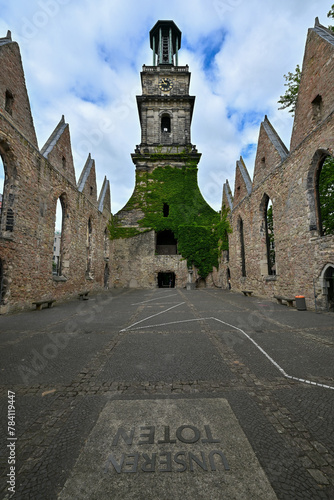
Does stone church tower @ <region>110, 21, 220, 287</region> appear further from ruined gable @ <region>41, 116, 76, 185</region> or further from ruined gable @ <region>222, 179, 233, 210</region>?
ruined gable @ <region>41, 116, 76, 185</region>

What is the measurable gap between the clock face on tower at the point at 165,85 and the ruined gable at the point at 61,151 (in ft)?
72.6

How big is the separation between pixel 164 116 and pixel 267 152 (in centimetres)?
2213

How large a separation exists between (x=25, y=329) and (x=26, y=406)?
4.14 meters

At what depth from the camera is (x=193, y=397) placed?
102 inches

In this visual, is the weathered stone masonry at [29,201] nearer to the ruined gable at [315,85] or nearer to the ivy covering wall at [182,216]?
the ivy covering wall at [182,216]

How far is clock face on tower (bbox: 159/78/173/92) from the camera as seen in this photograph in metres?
30.4

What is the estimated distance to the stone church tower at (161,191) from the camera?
906 inches

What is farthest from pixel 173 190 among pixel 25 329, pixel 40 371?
pixel 40 371

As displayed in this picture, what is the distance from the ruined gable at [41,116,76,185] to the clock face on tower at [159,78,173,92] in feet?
72.6

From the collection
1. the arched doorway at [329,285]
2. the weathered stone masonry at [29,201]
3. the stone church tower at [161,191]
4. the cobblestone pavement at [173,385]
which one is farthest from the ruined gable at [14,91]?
the stone church tower at [161,191]

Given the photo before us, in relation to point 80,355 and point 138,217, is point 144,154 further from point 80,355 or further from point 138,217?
point 80,355

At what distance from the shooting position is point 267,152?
12906 millimetres

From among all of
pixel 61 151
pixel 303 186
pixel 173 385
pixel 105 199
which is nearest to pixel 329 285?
pixel 303 186

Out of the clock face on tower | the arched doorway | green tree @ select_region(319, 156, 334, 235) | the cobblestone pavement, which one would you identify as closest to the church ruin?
the arched doorway
